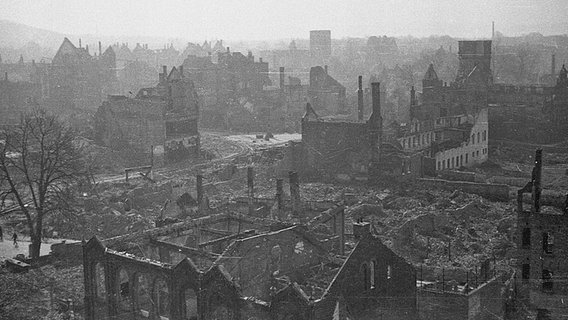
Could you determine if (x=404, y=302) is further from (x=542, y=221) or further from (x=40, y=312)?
(x=40, y=312)

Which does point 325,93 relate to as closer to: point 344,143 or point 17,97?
point 344,143

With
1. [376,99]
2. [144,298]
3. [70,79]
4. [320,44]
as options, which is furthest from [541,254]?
[320,44]

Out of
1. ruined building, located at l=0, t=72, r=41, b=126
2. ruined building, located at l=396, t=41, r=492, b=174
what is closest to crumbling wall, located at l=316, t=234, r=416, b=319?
ruined building, located at l=396, t=41, r=492, b=174

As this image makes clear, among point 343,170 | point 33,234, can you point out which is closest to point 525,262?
point 33,234

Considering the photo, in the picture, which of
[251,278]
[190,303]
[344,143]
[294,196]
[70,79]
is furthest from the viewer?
[70,79]

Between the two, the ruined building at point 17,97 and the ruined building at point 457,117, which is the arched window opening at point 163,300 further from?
the ruined building at point 17,97

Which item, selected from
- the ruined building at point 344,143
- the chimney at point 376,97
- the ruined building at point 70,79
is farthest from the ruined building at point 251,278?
the ruined building at point 70,79

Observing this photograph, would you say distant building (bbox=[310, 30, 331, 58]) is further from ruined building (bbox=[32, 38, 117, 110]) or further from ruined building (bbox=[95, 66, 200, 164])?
ruined building (bbox=[95, 66, 200, 164])
